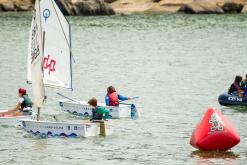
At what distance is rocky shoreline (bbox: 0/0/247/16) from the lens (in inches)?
5305

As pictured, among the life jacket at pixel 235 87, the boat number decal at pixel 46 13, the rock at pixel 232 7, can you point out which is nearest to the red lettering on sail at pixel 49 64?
the boat number decal at pixel 46 13

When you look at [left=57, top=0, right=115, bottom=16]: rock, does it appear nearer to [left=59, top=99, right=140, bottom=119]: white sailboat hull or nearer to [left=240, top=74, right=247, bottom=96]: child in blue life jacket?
[left=240, top=74, right=247, bottom=96]: child in blue life jacket

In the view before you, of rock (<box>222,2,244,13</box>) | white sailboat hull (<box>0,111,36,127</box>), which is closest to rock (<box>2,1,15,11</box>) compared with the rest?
rock (<box>222,2,244,13</box>)

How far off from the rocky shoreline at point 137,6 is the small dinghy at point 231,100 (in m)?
83.3

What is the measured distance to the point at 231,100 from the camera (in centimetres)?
5062

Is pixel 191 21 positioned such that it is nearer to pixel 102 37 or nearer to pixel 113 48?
pixel 102 37

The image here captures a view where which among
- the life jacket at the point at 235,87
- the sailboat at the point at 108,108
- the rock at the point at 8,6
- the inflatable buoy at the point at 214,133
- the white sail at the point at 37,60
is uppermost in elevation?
the rock at the point at 8,6

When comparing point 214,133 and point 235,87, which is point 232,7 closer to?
point 235,87

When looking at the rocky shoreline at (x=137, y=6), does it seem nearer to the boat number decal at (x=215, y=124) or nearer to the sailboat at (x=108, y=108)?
the sailboat at (x=108, y=108)

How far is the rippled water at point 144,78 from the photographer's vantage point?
3856cm

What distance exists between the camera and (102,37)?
10381 cm

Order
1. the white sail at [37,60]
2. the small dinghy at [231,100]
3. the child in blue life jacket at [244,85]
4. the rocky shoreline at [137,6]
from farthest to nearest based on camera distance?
1. the rocky shoreline at [137,6]
2. the small dinghy at [231,100]
3. the child in blue life jacket at [244,85]
4. the white sail at [37,60]

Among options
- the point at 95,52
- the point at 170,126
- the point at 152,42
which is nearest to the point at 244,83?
the point at 170,126

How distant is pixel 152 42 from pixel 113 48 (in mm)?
8673
